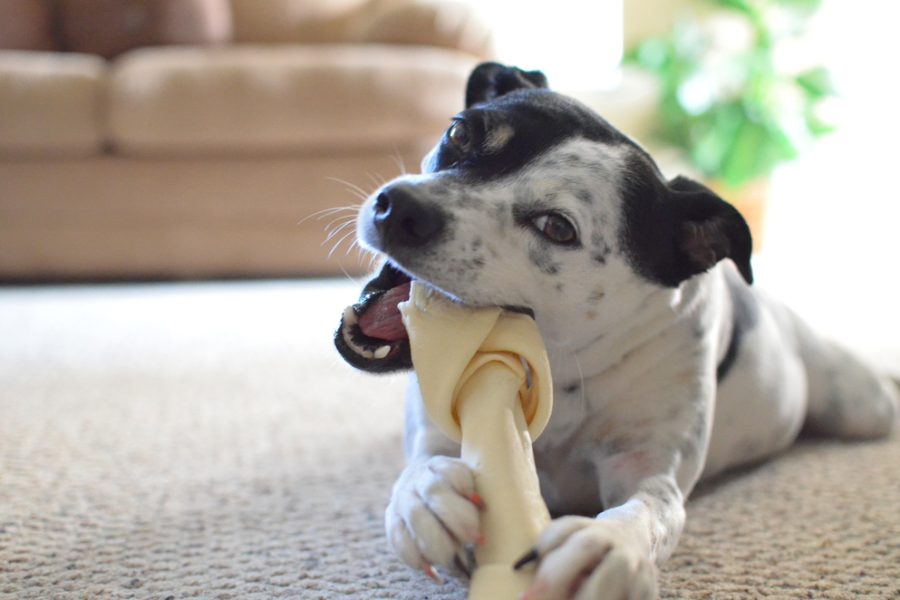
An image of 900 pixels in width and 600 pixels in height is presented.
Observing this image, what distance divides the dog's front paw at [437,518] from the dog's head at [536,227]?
0.21m

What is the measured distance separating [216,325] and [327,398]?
2.73 feet

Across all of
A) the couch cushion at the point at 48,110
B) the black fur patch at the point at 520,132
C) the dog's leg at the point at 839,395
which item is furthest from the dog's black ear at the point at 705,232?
the couch cushion at the point at 48,110

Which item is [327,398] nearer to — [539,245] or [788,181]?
[539,245]

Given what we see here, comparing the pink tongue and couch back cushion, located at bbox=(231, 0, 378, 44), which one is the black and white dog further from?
couch back cushion, located at bbox=(231, 0, 378, 44)

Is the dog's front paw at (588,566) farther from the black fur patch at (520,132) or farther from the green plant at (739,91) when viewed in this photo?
the green plant at (739,91)

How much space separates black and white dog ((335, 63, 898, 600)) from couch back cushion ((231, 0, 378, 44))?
3191 millimetres

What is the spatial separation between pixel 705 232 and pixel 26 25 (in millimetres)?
3672

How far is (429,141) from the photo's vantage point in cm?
335

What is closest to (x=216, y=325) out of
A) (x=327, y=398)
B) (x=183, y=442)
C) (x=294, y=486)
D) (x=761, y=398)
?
(x=327, y=398)

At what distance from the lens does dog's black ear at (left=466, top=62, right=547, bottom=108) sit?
1.42m

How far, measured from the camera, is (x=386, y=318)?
3.48 feet

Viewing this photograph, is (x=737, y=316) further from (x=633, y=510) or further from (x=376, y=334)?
(x=376, y=334)

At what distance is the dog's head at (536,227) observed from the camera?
3.30ft

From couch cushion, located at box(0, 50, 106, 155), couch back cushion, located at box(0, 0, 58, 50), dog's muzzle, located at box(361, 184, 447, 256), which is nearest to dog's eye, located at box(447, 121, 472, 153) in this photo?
dog's muzzle, located at box(361, 184, 447, 256)
